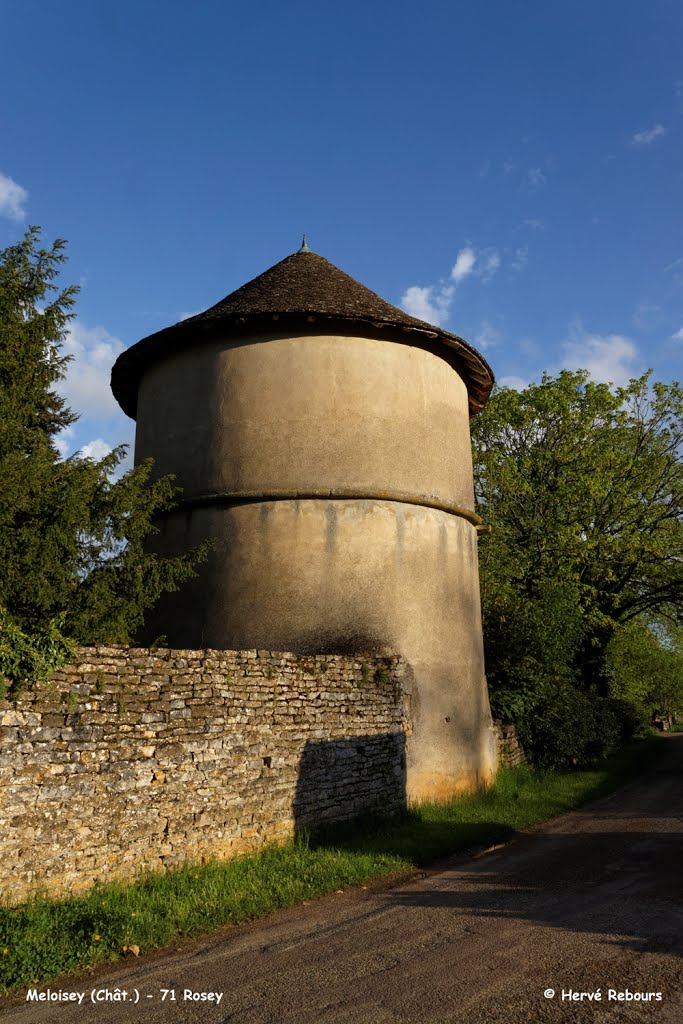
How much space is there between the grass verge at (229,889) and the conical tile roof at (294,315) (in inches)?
314

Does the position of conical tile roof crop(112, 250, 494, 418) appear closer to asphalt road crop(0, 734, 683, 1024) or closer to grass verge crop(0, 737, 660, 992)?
grass verge crop(0, 737, 660, 992)

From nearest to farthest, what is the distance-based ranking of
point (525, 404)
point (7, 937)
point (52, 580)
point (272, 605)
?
point (7, 937) → point (52, 580) → point (272, 605) → point (525, 404)

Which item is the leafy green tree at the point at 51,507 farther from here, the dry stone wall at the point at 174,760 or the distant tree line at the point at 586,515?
the distant tree line at the point at 586,515

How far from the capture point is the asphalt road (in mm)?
4578

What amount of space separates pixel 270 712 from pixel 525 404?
17019mm

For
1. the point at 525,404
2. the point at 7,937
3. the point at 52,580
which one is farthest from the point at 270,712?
the point at 525,404

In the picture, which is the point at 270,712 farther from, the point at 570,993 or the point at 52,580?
the point at 570,993

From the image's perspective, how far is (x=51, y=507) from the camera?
314 inches

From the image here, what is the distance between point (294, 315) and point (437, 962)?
9950mm

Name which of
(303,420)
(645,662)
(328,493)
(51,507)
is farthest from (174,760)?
(645,662)

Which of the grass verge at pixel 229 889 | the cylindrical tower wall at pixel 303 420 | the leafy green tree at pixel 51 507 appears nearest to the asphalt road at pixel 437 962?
the grass verge at pixel 229 889

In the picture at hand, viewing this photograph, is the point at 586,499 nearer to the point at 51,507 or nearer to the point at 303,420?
the point at 303,420

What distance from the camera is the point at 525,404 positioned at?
23.8 m

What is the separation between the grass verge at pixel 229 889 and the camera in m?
5.59
